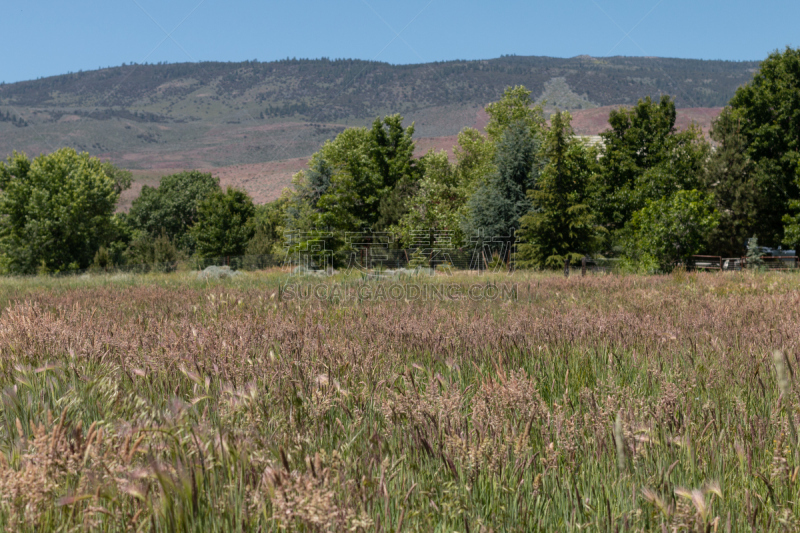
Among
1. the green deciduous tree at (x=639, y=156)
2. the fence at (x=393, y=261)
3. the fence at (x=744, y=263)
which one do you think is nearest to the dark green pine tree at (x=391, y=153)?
the fence at (x=393, y=261)

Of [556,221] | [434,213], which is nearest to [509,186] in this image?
[556,221]

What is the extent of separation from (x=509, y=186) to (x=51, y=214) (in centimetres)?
3970

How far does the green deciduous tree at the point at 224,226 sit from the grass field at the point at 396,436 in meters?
52.1

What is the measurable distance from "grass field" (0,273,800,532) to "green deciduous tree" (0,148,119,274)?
164 feet

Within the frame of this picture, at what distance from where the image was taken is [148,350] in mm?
3928

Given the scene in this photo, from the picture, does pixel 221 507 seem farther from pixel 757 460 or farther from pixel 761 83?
pixel 761 83

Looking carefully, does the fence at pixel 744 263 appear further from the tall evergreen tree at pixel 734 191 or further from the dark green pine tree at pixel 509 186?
the dark green pine tree at pixel 509 186

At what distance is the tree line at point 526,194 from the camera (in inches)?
1065

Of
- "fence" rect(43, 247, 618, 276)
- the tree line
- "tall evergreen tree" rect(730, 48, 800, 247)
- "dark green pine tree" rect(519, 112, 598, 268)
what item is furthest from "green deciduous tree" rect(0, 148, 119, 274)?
"tall evergreen tree" rect(730, 48, 800, 247)

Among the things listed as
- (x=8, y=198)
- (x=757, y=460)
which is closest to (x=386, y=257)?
(x=757, y=460)

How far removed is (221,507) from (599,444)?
145cm

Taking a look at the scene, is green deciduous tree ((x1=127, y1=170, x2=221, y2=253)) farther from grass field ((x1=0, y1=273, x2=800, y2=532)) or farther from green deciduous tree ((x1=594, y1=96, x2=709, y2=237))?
grass field ((x1=0, y1=273, x2=800, y2=532))

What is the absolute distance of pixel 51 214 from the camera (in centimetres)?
4659

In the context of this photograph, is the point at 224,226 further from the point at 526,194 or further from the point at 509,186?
the point at 526,194
